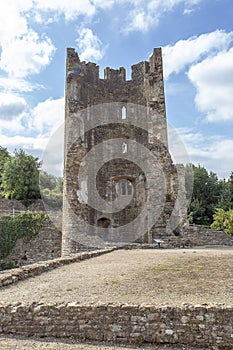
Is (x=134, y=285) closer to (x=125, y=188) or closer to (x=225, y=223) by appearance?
(x=225, y=223)

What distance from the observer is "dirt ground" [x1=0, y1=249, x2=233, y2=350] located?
3719 millimetres

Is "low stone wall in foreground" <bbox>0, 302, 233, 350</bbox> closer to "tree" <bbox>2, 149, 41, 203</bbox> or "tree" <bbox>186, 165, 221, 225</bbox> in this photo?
"tree" <bbox>2, 149, 41, 203</bbox>

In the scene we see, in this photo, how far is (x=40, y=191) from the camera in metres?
28.2

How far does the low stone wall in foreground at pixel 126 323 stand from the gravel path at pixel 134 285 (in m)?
0.24

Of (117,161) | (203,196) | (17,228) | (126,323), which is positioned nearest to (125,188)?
(117,161)

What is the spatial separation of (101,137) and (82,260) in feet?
37.7

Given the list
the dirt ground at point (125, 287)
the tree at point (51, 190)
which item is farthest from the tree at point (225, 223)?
the tree at point (51, 190)

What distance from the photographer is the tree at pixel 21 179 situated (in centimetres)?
2727

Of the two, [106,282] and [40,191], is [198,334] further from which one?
[40,191]

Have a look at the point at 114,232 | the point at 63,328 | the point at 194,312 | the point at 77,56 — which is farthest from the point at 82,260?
the point at 77,56

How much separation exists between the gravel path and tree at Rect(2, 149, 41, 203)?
2140 cm

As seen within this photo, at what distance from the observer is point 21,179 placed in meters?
27.9

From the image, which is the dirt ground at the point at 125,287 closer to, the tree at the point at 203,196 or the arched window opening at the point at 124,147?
the arched window opening at the point at 124,147

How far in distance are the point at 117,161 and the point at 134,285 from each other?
47.2 feet
